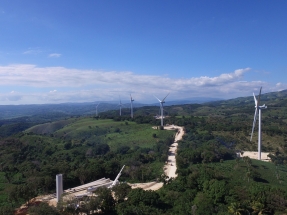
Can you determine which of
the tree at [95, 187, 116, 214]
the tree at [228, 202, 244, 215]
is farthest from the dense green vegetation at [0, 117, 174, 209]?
the tree at [228, 202, 244, 215]

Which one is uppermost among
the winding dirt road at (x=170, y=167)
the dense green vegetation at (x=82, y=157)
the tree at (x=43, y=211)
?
the tree at (x=43, y=211)

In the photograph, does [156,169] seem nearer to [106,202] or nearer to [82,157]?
[82,157]

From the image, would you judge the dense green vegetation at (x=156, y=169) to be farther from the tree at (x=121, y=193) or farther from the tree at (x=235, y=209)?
the tree at (x=235, y=209)

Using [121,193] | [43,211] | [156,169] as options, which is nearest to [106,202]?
[121,193]

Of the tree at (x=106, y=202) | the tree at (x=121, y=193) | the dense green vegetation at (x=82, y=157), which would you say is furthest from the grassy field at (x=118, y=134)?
the tree at (x=106, y=202)

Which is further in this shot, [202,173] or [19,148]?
[19,148]

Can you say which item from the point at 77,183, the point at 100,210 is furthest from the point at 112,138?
the point at 100,210

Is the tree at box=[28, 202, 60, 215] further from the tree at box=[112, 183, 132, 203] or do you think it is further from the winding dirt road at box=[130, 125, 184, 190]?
the winding dirt road at box=[130, 125, 184, 190]

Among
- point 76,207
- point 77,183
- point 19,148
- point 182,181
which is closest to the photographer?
point 76,207

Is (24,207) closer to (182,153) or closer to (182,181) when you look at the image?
(182,181)
